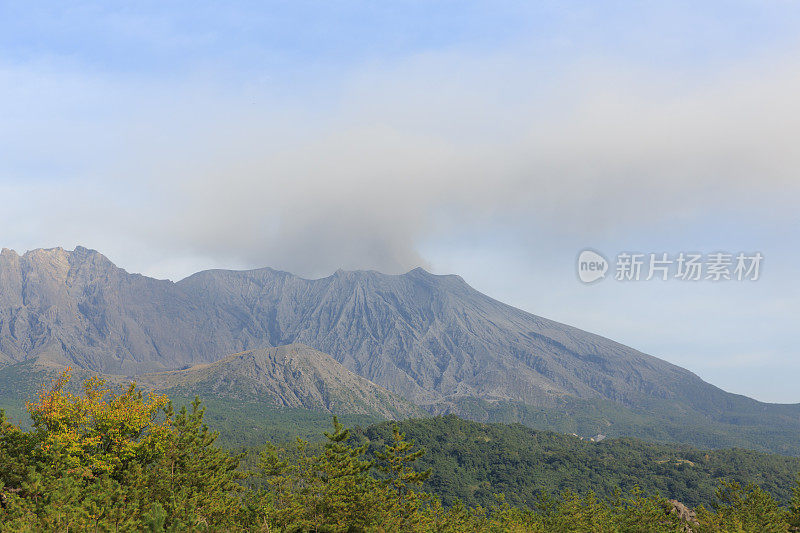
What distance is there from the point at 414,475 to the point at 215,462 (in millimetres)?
23508

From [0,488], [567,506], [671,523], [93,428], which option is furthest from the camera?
[567,506]

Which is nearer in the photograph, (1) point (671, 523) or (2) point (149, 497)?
(2) point (149, 497)

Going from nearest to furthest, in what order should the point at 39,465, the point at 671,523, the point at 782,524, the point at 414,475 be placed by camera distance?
1. the point at 39,465
2. the point at 414,475
3. the point at 782,524
4. the point at 671,523

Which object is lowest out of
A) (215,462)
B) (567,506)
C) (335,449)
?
(567,506)

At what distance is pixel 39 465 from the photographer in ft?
174

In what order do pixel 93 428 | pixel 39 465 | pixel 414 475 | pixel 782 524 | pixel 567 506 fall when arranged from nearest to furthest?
1. pixel 39 465
2. pixel 93 428
3. pixel 414 475
4. pixel 782 524
5. pixel 567 506

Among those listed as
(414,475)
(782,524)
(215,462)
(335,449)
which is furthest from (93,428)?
(782,524)

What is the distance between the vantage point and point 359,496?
60.3 m

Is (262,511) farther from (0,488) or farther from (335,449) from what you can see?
(0,488)

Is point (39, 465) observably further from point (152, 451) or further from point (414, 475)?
point (414, 475)

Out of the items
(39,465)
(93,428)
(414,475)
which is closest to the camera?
(39,465)

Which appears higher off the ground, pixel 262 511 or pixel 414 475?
pixel 414 475

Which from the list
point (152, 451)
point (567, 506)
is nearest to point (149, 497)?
point (152, 451)

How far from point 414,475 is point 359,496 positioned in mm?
6984
